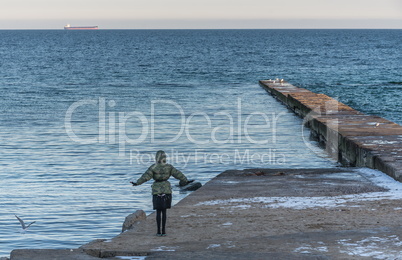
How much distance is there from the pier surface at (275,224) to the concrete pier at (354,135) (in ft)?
2.83

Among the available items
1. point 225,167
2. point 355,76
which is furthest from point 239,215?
point 355,76

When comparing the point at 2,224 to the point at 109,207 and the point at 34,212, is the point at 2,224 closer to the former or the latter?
the point at 34,212

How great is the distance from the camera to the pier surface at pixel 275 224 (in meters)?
7.27

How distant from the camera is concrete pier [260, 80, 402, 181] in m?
13.1

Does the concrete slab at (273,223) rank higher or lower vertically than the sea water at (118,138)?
higher

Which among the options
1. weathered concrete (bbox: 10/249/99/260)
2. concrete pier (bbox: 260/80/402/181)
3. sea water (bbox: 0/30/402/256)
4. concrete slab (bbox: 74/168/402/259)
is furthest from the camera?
concrete pier (bbox: 260/80/402/181)

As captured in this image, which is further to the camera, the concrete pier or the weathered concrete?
the concrete pier

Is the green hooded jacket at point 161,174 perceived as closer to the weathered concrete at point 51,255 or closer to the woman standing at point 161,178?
the woman standing at point 161,178

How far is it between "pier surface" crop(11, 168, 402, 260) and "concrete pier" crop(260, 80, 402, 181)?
34.0 inches

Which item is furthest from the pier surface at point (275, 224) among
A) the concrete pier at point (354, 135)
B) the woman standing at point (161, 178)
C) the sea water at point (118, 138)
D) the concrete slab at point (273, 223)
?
the sea water at point (118, 138)

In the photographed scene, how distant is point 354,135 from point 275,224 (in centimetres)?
838

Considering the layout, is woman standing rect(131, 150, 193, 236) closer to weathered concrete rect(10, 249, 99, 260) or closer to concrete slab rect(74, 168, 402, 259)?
concrete slab rect(74, 168, 402, 259)

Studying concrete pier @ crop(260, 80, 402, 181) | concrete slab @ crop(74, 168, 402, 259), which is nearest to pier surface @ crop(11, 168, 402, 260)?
concrete slab @ crop(74, 168, 402, 259)

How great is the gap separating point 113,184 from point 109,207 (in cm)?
224
